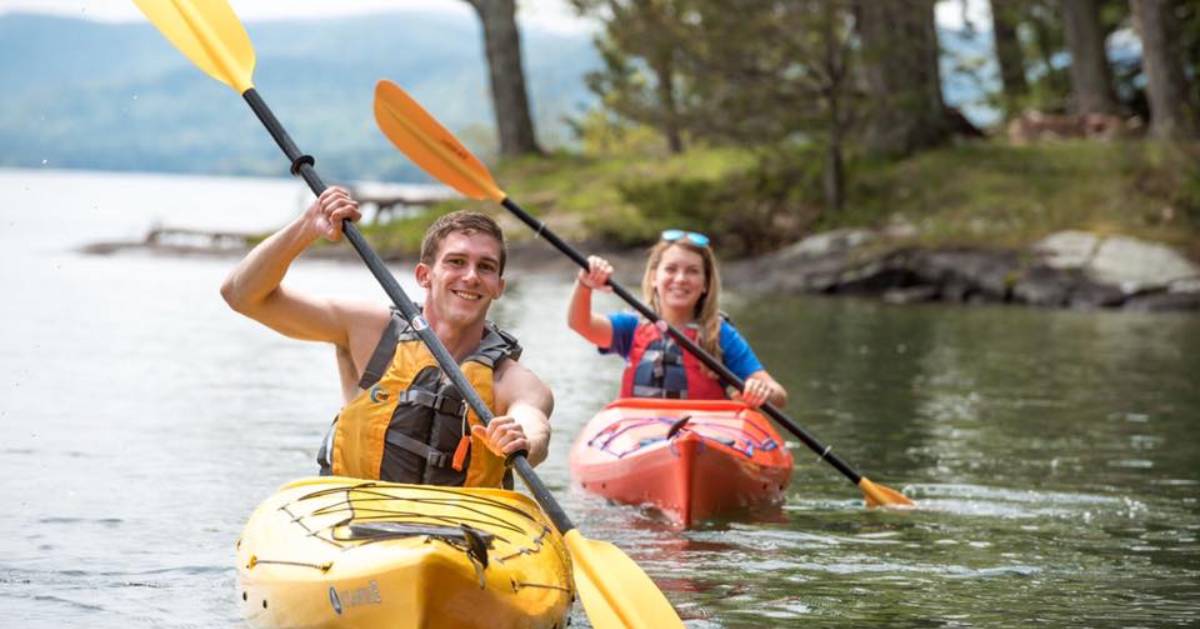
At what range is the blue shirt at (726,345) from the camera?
26.0 feet

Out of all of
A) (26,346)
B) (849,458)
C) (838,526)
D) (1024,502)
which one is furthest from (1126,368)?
(26,346)

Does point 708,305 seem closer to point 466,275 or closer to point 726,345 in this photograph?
point 726,345

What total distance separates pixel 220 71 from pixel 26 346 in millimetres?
7127

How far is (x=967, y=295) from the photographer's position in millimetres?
19281

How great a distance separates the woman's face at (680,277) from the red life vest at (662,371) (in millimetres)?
167

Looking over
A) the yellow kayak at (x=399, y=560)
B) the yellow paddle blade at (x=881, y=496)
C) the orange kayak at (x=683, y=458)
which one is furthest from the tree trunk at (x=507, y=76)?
the yellow kayak at (x=399, y=560)

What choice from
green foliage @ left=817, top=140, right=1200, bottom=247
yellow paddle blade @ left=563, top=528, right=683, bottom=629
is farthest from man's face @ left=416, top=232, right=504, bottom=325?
green foliage @ left=817, top=140, right=1200, bottom=247

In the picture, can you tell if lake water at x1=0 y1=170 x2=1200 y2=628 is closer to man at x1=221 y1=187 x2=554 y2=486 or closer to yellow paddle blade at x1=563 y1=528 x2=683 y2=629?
yellow paddle blade at x1=563 y1=528 x2=683 y2=629

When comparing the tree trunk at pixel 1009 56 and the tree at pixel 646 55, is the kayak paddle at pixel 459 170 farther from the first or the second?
the tree trunk at pixel 1009 56

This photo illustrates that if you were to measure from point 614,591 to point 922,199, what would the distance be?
54.5ft

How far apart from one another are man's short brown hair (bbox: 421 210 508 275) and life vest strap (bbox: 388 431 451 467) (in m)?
0.52

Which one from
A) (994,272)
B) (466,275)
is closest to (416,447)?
(466,275)

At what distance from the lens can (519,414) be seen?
192 inches

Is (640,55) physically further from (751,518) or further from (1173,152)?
(751,518)
